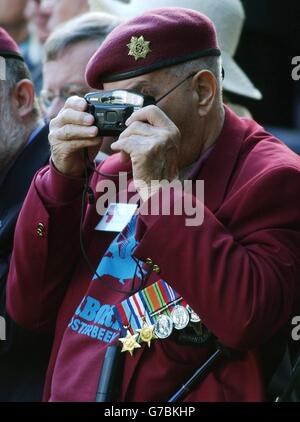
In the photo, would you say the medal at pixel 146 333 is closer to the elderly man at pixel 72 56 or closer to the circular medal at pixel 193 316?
the circular medal at pixel 193 316

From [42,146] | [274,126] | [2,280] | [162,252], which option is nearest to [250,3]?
[274,126]

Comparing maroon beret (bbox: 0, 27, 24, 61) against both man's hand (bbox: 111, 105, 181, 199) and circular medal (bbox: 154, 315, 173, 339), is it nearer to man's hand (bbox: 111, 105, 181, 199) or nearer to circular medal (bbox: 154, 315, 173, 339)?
man's hand (bbox: 111, 105, 181, 199)

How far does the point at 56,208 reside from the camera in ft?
9.46

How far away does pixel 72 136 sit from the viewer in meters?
2.72

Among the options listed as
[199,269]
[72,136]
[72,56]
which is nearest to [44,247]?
[72,136]

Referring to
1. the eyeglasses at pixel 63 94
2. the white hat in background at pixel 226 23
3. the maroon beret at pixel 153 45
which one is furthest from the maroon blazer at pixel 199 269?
the white hat in background at pixel 226 23

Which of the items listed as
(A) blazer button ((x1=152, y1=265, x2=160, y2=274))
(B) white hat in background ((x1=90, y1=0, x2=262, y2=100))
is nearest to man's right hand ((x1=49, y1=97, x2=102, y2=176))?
(A) blazer button ((x1=152, y1=265, x2=160, y2=274))

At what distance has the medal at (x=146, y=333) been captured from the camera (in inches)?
103

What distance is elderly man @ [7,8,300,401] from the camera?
2.45 m

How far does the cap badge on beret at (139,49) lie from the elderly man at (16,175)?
0.75 meters

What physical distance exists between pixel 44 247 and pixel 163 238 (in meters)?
0.54

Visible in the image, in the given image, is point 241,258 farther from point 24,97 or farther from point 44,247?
point 24,97

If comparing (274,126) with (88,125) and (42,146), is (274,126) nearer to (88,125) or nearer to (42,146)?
(42,146)
